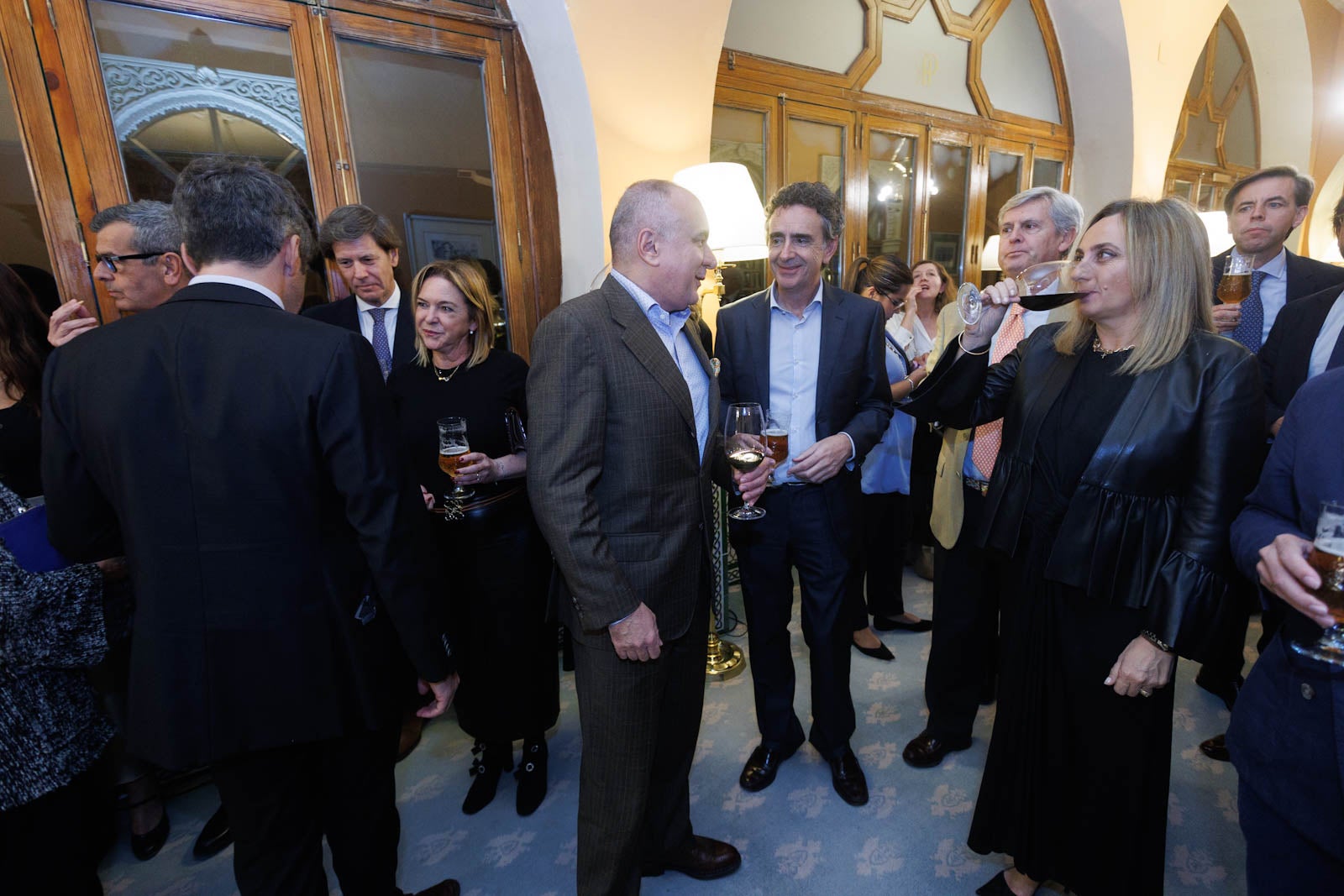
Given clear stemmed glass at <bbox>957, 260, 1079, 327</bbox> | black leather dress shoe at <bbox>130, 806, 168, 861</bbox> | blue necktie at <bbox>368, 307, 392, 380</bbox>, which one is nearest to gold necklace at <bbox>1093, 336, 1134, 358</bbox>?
clear stemmed glass at <bbox>957, 260, 1079, 327</bbox>

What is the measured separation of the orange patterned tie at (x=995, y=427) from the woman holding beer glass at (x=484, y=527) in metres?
1.50

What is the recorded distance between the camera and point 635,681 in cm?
147

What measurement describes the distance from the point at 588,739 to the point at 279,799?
65cm

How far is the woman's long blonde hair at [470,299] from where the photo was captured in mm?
2043

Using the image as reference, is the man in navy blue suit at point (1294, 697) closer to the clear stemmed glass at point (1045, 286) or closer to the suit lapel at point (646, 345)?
the clear stemmed glass at point (1045, 286)

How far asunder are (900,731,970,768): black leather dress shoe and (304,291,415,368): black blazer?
229cm

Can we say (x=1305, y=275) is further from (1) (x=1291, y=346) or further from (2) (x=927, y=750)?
(2) (x=927, y=750)

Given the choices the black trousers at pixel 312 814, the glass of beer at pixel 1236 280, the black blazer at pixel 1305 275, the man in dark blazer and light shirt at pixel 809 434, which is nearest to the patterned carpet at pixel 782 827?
the man in dark blazer and light shirt at pixel 809 434

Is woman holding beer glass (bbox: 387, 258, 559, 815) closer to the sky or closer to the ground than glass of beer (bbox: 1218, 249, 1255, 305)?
closer to the ground

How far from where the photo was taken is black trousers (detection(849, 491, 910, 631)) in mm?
3145

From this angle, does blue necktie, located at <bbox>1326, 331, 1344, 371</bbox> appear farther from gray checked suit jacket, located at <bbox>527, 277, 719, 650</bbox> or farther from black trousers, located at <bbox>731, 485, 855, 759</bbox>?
gray checked suit jacket, located at <bbox>527, 277, 719, 650</bbox>

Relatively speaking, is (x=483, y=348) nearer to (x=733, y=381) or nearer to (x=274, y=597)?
(x=733, y=381)

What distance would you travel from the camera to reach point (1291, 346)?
6.96 ft

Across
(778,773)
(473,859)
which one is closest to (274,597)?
(473,859)
